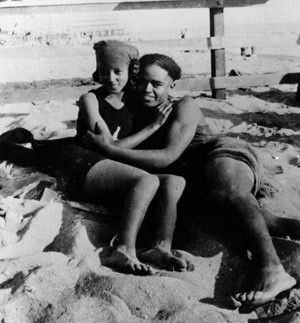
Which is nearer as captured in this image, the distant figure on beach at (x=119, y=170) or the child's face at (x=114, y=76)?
the distant figure on beach at (x=119, y=170)

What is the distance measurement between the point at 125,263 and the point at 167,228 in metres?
0.29

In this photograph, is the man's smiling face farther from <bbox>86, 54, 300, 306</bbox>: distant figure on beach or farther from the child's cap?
the child's cap

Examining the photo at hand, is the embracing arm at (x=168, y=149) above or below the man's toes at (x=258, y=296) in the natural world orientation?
above

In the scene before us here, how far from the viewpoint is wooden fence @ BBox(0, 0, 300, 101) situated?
4.31 meters

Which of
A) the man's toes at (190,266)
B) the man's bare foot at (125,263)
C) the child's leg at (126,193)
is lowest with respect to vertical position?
the man's toes at (190,266)

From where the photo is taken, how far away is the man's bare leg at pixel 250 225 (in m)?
1.81

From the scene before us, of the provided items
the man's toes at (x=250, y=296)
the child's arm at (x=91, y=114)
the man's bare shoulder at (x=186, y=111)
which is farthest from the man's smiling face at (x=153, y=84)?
the man's toes at (x=250, y=296)

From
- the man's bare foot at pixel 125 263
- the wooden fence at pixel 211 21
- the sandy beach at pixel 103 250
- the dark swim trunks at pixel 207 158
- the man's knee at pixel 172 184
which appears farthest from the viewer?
the wooden fence at pixel 211 21

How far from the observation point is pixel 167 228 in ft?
7.13

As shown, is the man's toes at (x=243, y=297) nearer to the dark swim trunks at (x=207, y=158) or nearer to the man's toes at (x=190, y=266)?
the man's toes at (x=190, y=266)

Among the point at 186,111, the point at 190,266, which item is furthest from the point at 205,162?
the point at 190,266

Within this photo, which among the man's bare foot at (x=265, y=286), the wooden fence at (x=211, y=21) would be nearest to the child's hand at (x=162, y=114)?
the man's bare foot at (x=265, y=286)

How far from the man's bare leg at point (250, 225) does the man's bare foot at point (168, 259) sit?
0.83 ft

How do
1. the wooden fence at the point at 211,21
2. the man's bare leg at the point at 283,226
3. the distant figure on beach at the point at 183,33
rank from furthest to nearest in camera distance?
the distant figure on beach at the point at 183,33 < the wooden fence at the point at 211,21 < the man's bare leg at the point at 283,226
